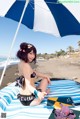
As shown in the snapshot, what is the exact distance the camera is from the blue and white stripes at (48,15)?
4.39 meters

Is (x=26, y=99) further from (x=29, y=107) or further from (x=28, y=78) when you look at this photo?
(x=28, y=78)

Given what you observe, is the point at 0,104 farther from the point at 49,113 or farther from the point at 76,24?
the point at 76,24

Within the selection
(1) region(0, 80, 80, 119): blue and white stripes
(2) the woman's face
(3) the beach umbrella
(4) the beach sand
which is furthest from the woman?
(4) the beach sand

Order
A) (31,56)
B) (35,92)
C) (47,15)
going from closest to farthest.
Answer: (35,92) < (31,56) < (47,15)

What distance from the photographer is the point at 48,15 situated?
473 centimetres

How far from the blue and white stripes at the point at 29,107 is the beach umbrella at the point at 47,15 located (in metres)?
1.02

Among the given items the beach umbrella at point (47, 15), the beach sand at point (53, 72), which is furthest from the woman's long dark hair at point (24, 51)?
the beach sand at point (53, 72)

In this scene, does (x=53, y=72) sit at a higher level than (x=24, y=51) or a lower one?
lower

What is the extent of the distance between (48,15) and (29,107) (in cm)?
186

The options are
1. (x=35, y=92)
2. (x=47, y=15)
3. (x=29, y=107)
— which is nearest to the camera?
(x=35, y=92)

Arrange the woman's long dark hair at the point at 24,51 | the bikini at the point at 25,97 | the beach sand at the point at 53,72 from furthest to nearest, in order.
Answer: the beach sand at the point at 53,72
the woman's long dark hair at the point at 24,51
the bikini at the point at 25,97

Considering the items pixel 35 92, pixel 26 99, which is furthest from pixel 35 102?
pixel 35 92

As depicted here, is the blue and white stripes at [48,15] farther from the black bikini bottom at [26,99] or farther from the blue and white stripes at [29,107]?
the black bikini bottom at [26,99]

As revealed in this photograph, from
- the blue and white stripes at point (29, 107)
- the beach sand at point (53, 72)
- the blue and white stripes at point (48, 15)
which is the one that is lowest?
the beach sand at point (53, 72)
